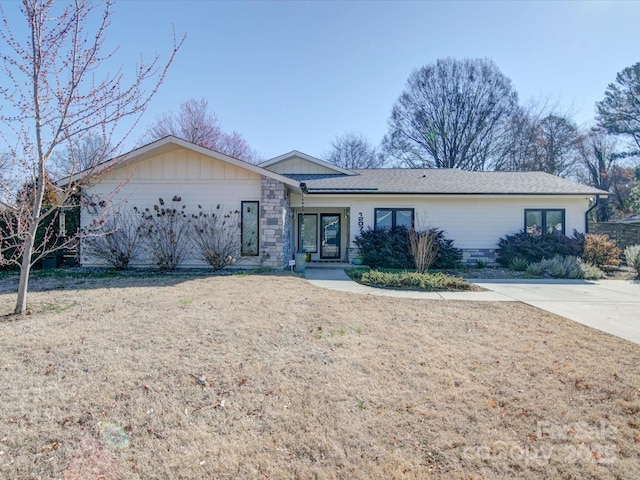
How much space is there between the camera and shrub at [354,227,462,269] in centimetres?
1266

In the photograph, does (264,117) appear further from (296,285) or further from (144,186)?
(296,285)

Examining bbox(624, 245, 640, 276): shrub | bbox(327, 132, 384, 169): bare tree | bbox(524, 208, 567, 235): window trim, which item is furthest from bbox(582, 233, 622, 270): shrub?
bbox(327, 132, 384, 169): bare tree

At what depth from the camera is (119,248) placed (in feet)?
35.2

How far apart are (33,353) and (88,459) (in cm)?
216

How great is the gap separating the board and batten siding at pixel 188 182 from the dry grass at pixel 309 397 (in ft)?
20.4

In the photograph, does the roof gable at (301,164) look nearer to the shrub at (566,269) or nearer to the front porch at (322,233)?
the front porch at (322,233)

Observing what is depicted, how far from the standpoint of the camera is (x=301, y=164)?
1658 cm

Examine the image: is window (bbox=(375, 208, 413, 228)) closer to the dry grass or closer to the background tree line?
the dry grass

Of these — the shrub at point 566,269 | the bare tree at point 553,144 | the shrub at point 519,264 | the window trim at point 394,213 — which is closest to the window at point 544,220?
the shrub at point 519,264

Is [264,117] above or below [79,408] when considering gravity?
above

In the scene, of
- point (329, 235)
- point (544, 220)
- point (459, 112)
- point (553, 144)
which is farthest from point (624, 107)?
point (329, 235)

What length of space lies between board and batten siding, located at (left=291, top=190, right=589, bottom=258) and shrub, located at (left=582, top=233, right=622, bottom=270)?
1.19m

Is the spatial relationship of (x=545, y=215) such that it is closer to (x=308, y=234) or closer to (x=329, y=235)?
(x=329, y=235)

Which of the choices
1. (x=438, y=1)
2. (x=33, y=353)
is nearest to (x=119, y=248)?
(x=33, y=353)
